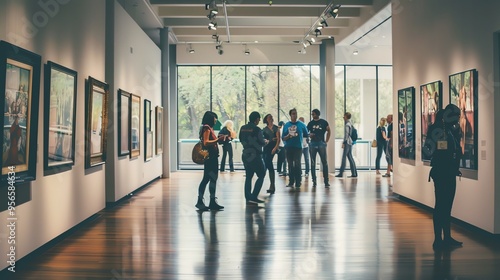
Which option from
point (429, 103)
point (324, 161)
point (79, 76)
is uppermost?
point (79, 76)

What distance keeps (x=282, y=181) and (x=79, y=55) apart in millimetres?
8600

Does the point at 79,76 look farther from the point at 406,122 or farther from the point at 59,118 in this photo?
the point at 406,122

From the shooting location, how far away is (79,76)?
27.0 feet

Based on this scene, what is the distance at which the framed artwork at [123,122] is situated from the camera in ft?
35.6

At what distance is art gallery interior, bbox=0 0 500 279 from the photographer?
638 cm

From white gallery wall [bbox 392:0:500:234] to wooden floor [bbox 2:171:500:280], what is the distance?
44 cm

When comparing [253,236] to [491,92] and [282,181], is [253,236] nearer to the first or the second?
[491,92]

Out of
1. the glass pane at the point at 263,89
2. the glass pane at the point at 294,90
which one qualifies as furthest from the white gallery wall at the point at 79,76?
the glass pane at the point at 294,90

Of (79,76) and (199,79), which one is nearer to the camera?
(79,76)

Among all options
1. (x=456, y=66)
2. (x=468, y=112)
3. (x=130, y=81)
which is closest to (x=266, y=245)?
(x=468, y=112)

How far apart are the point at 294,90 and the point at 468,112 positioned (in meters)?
13.4

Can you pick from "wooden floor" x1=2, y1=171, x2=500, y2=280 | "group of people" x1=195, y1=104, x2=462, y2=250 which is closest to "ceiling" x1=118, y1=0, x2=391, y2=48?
"group of people" x1=195, y1=104, x2=462, y2=250

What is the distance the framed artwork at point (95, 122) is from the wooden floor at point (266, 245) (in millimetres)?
1059

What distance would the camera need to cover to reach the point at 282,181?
51.4 ft
